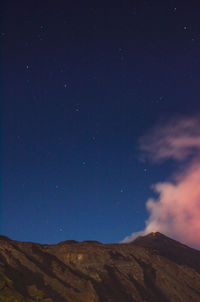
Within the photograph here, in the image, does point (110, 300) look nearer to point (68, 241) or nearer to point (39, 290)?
point (39, 290)

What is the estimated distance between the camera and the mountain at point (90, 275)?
94938mm

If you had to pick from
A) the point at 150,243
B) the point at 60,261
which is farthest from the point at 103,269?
the point at 150,243

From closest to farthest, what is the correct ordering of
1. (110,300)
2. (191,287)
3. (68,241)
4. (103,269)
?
(110,300) < (103,269) < (191,287) < (68,241)

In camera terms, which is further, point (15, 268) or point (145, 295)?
point (145, 295)

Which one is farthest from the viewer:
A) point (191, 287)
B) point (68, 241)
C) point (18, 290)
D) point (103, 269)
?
point (68, 241)

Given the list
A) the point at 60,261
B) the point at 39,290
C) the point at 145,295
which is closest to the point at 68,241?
the point at 60,261

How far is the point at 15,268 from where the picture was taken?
10200cm

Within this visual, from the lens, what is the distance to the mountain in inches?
3738

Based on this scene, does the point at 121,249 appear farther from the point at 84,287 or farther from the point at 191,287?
the point at 84,287

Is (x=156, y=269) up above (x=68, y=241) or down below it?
below

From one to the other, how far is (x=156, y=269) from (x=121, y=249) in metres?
14.7

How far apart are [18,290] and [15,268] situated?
43.4 feet

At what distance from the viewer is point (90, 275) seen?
113 metres

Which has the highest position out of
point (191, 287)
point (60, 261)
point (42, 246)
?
point (42, 246)
